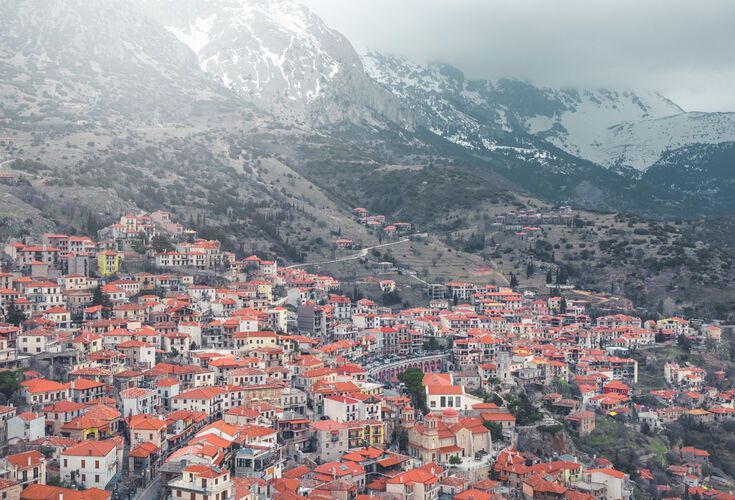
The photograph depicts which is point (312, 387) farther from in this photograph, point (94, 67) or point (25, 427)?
point (94, 67)

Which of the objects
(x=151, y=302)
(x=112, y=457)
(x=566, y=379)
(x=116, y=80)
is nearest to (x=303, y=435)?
(x=112, y=457)

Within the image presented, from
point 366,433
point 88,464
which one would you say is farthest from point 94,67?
point 88,464

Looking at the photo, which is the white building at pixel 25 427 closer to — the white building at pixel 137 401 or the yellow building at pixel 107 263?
the white building at pixel 137 401

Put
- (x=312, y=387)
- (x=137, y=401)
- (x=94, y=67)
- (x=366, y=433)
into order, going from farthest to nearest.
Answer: (x=94, y=67) < (x=312, y=387) < (x=366, y=433) < (x=137, y=401)

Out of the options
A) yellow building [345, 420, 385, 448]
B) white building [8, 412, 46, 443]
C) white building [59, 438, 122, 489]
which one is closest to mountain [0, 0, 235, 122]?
yellow building [345, 420, 385, 448]

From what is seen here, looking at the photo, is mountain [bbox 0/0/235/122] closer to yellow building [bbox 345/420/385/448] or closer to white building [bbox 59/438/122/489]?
yellow building [bbox 345/420/385/448]

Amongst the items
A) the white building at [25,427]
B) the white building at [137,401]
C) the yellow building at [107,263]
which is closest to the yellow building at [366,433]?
the white building at [137,401]
